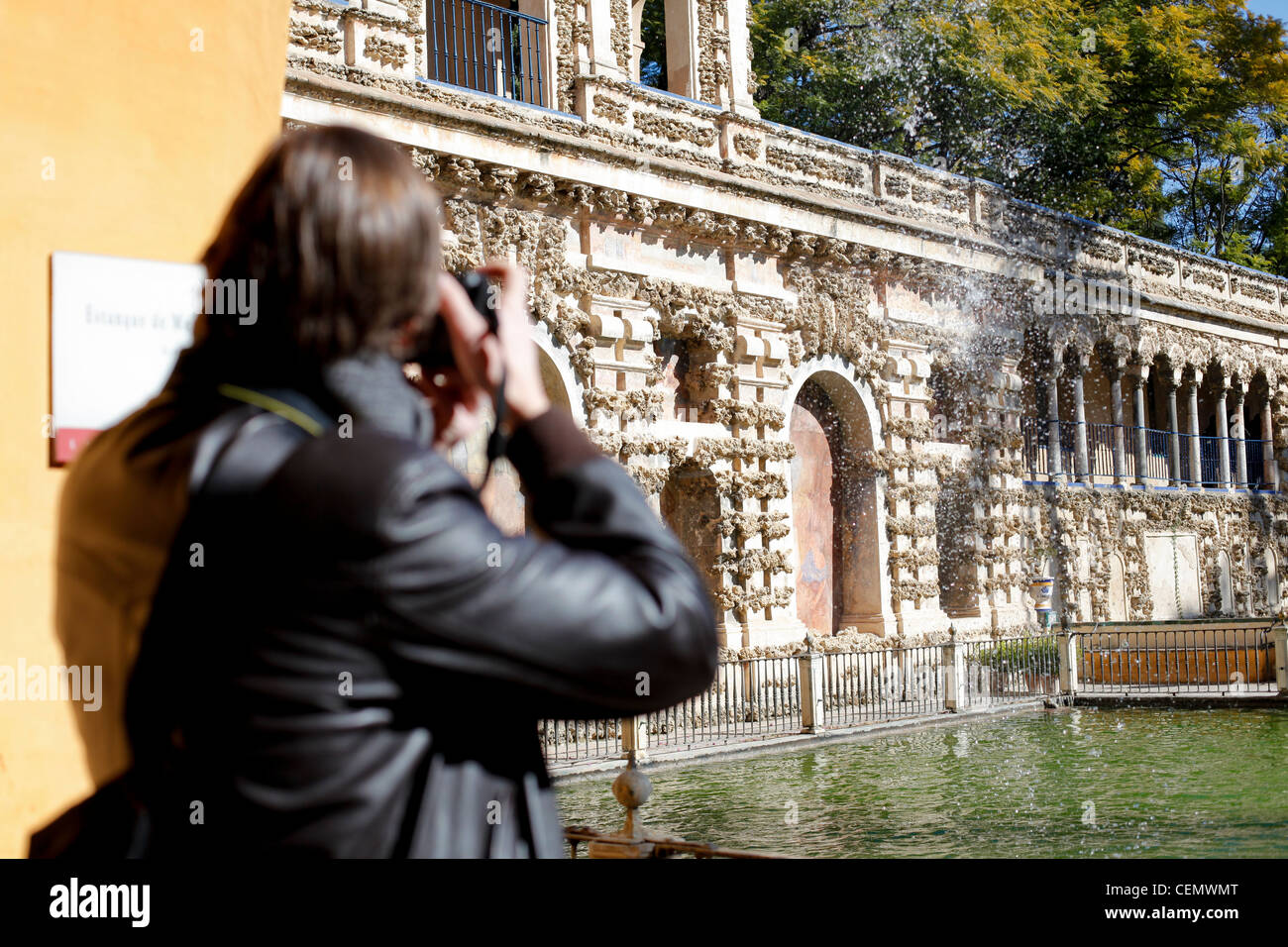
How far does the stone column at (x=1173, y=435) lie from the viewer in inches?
1187

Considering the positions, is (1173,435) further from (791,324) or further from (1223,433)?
(791,324)

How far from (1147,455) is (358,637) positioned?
104ft

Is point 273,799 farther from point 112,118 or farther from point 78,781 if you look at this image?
point 112,118

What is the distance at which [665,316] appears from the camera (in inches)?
717

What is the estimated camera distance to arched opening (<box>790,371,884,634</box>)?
20438 millimetres

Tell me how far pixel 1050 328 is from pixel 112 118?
24.8m

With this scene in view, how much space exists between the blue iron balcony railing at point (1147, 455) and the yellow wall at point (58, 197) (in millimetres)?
23106

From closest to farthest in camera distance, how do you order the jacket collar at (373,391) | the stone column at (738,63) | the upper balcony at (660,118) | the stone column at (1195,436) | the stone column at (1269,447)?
the jacket collar at (373,391), the upper balcony at (660,118), the stone column at (738,63), the stone column at (1195,436), the stone column at (1269,447)

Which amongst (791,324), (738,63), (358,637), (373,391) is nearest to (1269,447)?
(791,324)

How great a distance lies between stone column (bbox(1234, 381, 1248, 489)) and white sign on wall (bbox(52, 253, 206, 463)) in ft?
107

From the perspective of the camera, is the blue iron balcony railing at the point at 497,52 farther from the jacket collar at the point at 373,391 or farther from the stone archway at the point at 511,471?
the jacket collar at the point at 373,391

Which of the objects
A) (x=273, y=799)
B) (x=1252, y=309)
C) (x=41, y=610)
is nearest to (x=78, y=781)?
(x=41, y=610)

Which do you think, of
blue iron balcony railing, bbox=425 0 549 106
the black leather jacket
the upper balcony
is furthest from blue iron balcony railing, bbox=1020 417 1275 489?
the black leather jacket

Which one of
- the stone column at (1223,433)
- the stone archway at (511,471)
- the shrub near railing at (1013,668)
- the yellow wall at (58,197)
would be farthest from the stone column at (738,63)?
the stone column at (1223,433)
